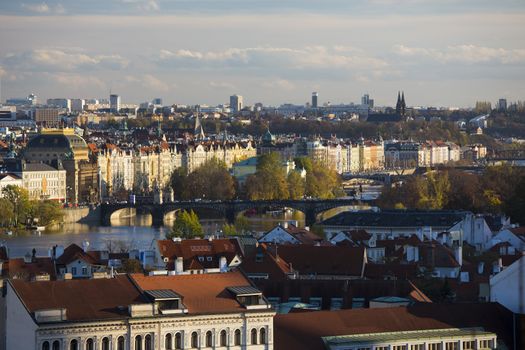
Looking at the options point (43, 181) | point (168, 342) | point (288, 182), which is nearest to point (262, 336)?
point (168, 342)

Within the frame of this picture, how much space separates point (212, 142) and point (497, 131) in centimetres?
805

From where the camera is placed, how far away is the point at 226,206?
3328cm

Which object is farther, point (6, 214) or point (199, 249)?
point (6, 214)

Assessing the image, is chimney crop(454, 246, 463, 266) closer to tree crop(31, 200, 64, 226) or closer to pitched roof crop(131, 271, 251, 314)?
pitched roof crop(131, 271, 251, 314)

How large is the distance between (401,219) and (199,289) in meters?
12.2

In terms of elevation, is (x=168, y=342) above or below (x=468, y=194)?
above

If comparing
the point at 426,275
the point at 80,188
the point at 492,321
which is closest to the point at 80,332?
the point at 492,321

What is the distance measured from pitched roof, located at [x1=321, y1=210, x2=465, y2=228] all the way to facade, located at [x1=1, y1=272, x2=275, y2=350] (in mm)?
11664

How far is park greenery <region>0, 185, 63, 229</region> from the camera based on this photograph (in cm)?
3070

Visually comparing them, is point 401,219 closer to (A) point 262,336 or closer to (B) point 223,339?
(A) point 262,336

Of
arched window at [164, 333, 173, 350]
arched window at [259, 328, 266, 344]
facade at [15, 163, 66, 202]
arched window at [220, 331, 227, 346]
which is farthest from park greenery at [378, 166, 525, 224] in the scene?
arched window at [164, 333, 173, 350]

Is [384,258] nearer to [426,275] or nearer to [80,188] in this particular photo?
[426,275]

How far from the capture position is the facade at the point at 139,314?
880 cm

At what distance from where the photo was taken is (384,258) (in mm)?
16938
